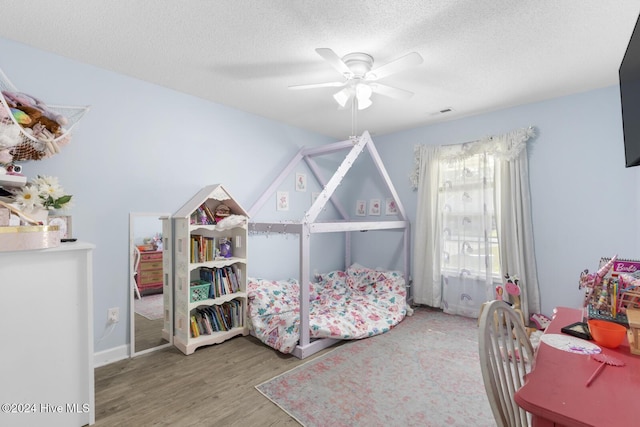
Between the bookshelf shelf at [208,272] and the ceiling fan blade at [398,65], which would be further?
the bookshelf shelf at [208,272]

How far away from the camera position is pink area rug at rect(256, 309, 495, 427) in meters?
1.78

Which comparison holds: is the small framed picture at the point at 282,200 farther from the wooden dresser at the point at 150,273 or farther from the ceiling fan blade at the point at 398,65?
the ceiling fan blade at the point at 398,65

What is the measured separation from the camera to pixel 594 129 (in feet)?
9.18

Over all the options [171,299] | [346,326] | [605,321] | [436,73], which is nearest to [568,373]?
[605,321]

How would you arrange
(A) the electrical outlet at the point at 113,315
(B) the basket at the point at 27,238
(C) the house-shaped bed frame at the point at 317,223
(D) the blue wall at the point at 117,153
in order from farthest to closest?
(C) the house-shaped bed frame at the point at 317,223, (A) the electrical outlet at the point at 113,315, (D) the blue wall at the point at 117,153, (B) the basket at the point at 27,238

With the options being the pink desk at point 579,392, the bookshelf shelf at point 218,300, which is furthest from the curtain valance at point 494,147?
the bookshelf shelf at point 218,300

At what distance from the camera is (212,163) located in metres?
3.12

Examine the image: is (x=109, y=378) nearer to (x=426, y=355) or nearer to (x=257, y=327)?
(x=257, y=327)

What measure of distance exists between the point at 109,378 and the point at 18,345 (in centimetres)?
90

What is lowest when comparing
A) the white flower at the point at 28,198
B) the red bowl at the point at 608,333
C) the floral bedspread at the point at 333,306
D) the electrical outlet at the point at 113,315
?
the floral bedspread at the point at 333,306

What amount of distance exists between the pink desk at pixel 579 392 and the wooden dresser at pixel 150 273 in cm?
276

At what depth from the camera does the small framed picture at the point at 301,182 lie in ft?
13.2

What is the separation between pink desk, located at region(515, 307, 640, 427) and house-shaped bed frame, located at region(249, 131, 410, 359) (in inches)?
70.0

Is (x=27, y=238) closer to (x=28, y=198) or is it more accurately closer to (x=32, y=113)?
(x=28, y=198)
